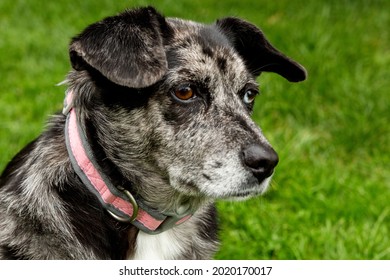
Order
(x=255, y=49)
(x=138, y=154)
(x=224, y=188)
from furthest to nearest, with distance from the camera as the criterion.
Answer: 1. (x=255, y=49)
2. (x=138, y=154)
3. (x=224, y=188)

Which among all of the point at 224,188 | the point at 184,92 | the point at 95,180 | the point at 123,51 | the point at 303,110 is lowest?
the point at 303,110

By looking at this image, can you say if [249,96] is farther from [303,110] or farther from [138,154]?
[303,110]

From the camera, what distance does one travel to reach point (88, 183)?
11.2 feet

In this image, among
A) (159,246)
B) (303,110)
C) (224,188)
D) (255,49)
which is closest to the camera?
(224,188)

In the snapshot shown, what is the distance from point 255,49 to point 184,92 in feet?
2.59

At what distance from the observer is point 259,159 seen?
3.28 metres

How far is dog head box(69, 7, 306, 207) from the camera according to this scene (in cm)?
329

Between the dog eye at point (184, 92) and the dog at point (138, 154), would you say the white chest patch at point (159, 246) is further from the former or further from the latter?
the dog eye at point (184, 92)

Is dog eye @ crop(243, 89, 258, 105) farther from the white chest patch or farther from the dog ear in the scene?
the white chest patch

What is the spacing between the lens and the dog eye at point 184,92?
3.41 m

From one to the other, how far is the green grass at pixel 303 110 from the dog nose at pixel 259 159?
155 centimetres

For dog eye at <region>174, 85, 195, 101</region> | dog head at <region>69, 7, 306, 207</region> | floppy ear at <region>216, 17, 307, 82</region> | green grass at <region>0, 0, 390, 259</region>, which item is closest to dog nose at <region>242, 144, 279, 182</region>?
dog head at <region>69, 7, 306, 207</region>

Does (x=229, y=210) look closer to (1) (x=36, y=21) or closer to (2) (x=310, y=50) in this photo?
(2) (x=310, y=50)

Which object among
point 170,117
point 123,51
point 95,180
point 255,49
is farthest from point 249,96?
point 95,180
